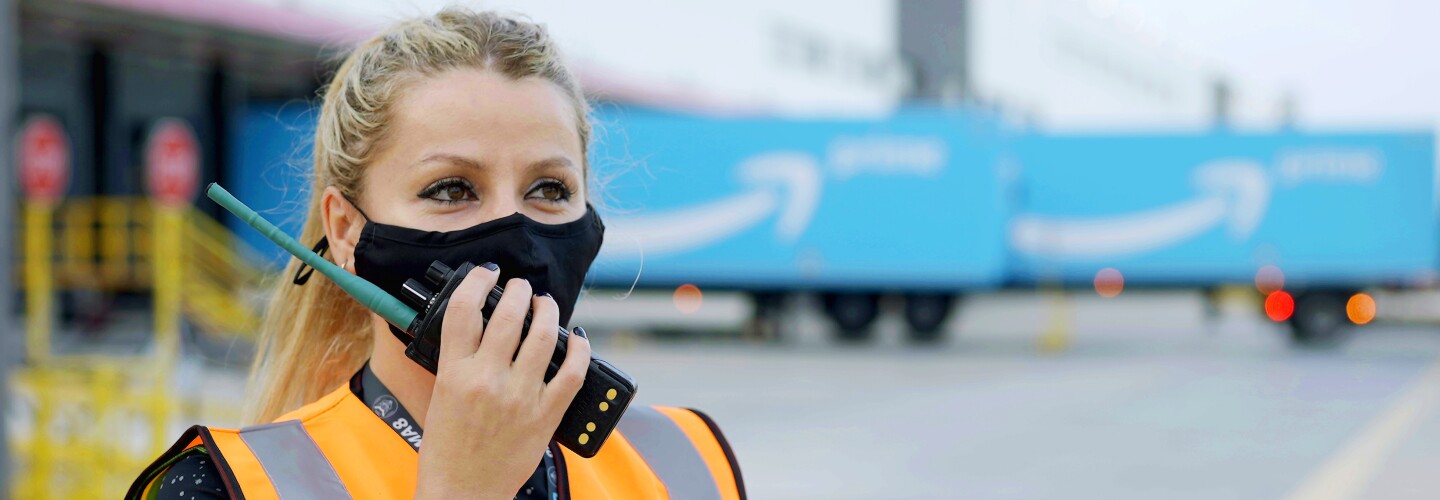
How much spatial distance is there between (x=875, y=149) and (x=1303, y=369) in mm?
6619

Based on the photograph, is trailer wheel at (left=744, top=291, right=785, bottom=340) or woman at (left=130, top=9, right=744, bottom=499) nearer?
woman at (left=130, top=9, right=744, bottom=499)

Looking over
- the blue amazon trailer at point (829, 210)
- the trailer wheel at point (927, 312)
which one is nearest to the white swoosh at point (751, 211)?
the blue amazon trailer at point (829, 210)

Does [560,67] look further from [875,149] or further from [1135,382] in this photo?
[875,149]

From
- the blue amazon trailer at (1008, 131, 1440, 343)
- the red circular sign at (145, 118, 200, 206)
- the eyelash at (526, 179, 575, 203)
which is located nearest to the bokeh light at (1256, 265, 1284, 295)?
the blue amazon trailer at (1008, 131, 1440, 343)

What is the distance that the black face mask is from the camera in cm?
177

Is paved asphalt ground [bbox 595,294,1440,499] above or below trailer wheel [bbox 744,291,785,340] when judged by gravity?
below

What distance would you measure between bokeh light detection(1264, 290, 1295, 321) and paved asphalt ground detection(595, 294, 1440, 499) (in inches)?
22.4

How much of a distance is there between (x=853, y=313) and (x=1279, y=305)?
6154 millimetres

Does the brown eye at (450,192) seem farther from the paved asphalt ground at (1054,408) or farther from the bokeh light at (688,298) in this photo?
the bokeh light at (688,298)

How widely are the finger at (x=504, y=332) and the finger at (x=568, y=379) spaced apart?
0.06m

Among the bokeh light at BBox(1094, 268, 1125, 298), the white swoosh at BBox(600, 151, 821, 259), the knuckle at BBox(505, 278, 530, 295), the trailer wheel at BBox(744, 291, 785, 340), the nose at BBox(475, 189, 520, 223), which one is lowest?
the trailer wheel at BBox(744, 291, 785, 340)

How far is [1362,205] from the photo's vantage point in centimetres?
1900

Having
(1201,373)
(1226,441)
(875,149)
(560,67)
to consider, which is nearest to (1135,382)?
(1201,373)

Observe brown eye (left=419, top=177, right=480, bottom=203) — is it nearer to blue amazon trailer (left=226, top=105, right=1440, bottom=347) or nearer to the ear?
the ear
